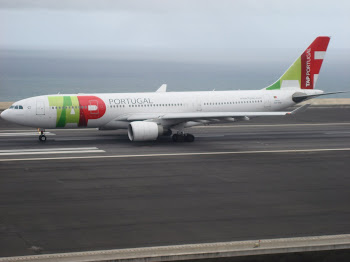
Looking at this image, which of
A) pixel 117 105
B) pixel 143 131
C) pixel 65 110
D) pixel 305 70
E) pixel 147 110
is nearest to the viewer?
pixel 143 131

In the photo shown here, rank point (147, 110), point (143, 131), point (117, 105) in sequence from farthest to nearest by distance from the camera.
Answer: point (147, 110) → point (117, 105) → point (143, 131)

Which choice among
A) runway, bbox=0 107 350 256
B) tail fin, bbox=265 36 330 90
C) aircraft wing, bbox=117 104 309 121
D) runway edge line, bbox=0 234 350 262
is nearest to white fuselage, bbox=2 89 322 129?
aircraft wing, bbox=117 104 309 121

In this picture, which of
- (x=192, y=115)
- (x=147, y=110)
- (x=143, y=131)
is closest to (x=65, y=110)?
(x=143, y=131)

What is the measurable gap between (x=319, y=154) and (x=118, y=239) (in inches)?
819

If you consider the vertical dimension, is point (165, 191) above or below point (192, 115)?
below

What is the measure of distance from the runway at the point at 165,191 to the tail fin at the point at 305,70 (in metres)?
5.68

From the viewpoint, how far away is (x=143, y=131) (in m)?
37.1

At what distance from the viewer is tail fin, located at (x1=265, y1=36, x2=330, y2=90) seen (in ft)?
146

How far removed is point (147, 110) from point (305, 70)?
1436cm

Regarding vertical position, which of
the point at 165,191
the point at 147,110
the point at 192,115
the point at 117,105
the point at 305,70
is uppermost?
the point at 305,70

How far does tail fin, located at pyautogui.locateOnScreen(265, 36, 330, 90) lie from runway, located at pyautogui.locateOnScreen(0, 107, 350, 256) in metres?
5.68

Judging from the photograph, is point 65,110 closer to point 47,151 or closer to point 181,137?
point 47,151

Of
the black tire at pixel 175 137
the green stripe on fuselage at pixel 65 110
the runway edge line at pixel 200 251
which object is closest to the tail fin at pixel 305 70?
the black tire at pixel 175 137

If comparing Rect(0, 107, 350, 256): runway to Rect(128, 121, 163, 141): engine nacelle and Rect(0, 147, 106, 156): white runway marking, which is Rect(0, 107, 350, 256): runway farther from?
Rect(128, 121, 163, 141): engine nacelle
